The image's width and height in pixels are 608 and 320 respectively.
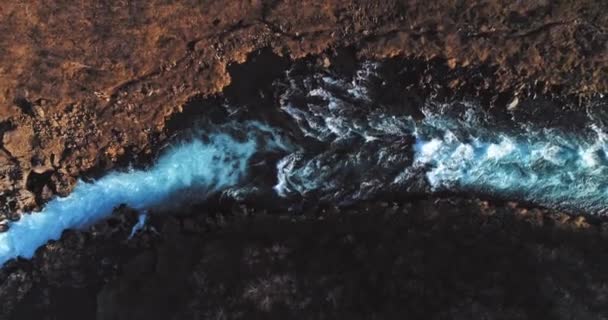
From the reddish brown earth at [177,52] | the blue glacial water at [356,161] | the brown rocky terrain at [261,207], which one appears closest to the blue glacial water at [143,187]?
the blue glacial water at [356,161]

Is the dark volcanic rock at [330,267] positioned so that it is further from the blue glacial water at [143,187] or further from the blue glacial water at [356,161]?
the blue glacial water at [356,161]

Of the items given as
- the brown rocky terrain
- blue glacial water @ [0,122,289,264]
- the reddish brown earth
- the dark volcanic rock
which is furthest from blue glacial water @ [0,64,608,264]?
the reddish brown earth

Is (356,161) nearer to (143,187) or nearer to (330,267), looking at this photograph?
(330,267)

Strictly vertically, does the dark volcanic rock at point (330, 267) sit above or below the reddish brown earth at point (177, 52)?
below

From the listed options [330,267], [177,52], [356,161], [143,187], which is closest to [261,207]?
[356,161]

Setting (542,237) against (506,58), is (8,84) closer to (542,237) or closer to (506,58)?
(506,58)

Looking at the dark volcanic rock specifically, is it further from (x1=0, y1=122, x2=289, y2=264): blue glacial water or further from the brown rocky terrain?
(x1=0, y1=122, x2=289, y2=264): blue glacial water

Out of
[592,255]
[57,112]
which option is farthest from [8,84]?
[592,255]
